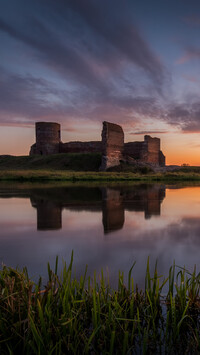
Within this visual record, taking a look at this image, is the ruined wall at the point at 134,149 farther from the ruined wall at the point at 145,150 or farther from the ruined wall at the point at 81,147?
the ruined wall at the point at 81,147

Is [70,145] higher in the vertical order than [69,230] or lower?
higher

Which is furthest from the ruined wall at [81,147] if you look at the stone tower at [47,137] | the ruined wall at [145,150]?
the ruined wall at [145,150]

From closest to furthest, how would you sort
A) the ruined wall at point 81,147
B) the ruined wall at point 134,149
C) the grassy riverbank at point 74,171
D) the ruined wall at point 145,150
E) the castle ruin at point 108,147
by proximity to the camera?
the grassy riverbank at point 74,171, the castle ruin at point 108,147, the ruined wall at point 145,150, the ruined wall at point 134,149, the ruined wall at point 81,147

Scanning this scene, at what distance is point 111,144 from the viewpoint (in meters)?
35.6

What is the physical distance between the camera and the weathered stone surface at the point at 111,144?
114 feet

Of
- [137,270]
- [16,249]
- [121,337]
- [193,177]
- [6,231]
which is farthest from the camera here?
[193,177]

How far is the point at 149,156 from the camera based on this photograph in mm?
39938

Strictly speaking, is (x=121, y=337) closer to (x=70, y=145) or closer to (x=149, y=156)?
(x=149, y=156)

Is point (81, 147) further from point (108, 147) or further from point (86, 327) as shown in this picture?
point (86, 327)

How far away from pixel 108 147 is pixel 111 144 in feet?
2.91

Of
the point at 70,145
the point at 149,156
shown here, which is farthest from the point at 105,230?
the point at 70,145

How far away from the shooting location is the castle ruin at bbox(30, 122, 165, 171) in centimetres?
3525

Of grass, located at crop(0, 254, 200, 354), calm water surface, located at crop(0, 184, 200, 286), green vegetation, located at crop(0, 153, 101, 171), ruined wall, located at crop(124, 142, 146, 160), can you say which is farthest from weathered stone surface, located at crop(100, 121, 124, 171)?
grass, located at crop(0, 254, 200, 354)

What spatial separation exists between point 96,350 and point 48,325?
420mm
